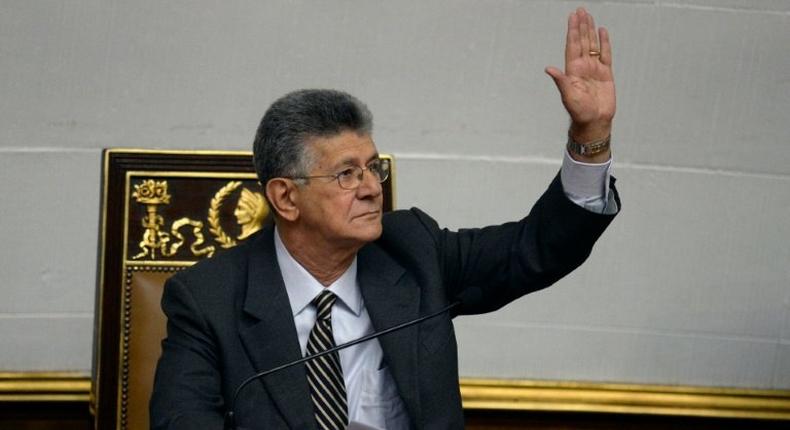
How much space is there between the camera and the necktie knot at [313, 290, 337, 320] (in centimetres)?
241

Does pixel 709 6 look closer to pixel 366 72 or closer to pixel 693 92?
pixel 693 92

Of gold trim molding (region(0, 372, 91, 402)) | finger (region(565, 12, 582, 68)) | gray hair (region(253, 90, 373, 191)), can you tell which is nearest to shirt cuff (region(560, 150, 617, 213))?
finger (region(565, 12, 582, 68))

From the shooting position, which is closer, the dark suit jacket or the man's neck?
the dark suit jacket

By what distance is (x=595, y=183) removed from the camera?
227cm

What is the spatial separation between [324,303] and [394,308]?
13cm

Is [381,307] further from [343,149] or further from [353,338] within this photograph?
[343,149]

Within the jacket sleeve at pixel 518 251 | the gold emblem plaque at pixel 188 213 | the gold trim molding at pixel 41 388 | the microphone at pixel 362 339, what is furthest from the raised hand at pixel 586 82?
the gold trim molding at pixel 41 388

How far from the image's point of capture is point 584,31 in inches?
88.6

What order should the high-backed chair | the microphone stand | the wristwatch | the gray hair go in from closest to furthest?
the microphone stand < the wristwatch < the gray hair < the high-backed chair

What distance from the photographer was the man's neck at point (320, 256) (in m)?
2.45

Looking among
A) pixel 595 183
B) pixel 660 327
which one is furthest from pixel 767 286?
pixel 595 183

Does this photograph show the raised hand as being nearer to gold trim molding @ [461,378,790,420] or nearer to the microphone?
the microphone

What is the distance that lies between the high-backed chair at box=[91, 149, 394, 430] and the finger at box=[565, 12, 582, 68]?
1.93 ft

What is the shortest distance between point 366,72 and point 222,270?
1.27 m
